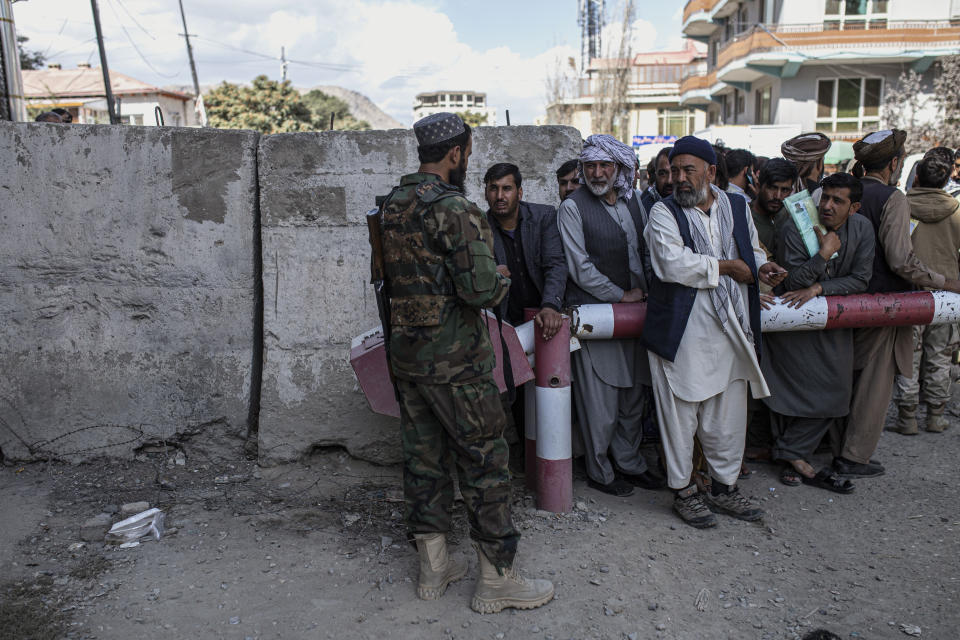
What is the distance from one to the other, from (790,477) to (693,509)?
87 centimetres

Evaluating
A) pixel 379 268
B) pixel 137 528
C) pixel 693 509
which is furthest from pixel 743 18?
pixel 137 528

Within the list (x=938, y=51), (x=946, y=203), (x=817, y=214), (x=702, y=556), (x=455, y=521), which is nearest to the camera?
(x=702, y=556)

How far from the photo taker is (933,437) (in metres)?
4.52

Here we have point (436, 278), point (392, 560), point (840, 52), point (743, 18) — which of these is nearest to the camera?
point (436, 278)

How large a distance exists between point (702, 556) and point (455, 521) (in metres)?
1.13

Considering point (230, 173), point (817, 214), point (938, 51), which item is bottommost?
point (817, 214)

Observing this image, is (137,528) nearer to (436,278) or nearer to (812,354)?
(436,278)

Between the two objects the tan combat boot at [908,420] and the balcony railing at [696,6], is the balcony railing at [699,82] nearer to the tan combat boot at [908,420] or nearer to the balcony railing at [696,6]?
the balcony railing at [696,6]

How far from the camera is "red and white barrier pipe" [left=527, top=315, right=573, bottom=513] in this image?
327 cm

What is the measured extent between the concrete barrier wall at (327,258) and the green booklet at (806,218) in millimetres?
1197

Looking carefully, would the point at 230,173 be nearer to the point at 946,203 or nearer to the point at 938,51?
the point at 946,203

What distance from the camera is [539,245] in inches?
139

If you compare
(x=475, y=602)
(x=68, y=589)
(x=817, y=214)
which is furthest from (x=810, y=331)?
(x=68, y=589)

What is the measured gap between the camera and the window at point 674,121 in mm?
41750
